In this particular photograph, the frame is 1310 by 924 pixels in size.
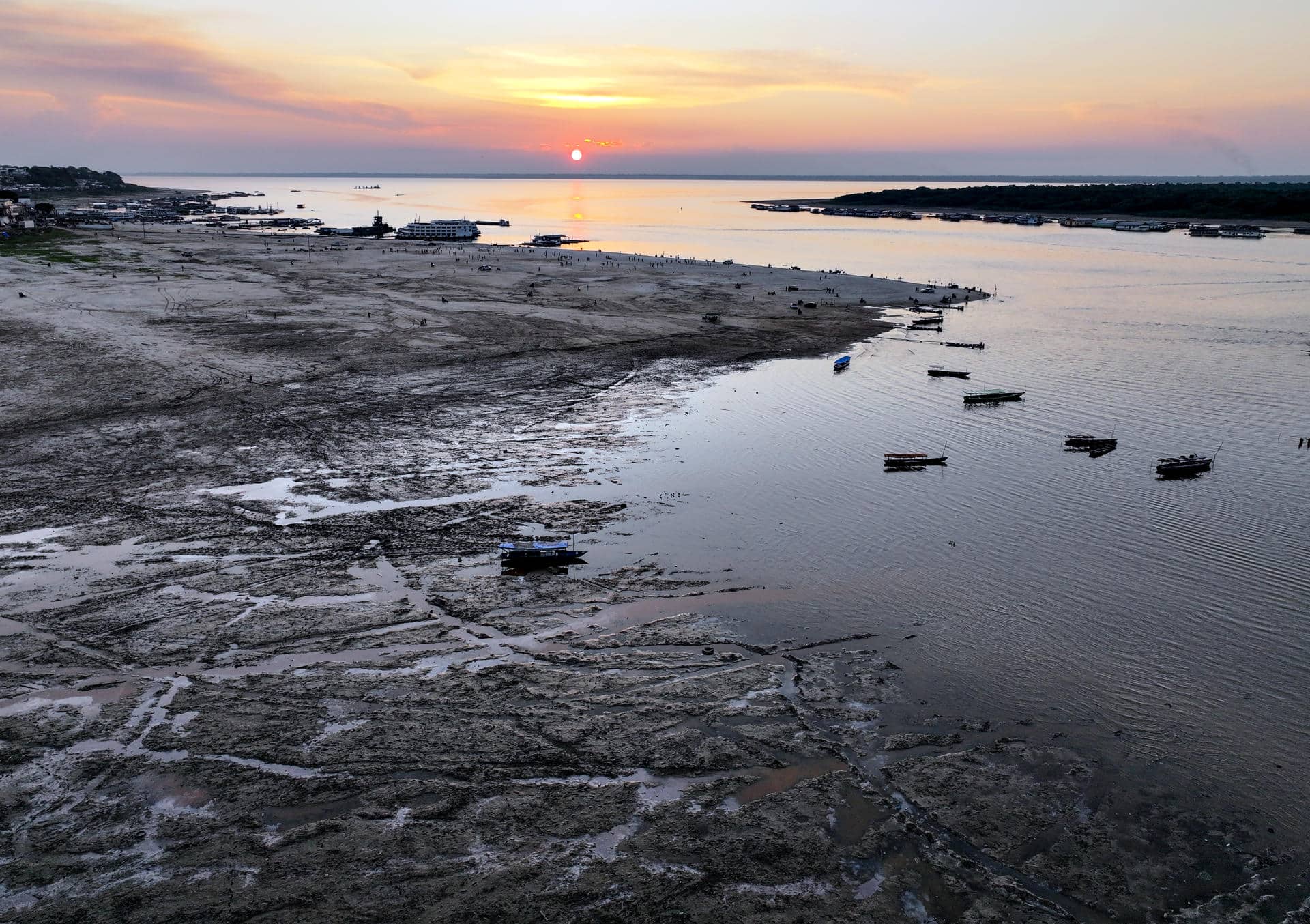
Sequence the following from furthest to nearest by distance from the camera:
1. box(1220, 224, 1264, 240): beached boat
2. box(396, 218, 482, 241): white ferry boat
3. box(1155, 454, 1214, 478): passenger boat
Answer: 1. box(1220, 224, 1264, 240): beached boat
2. box(396, 218, 482, 241): white ferry boat
3. box(1155, 454, 1214, 478): passenger boat

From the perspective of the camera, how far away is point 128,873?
15711mm

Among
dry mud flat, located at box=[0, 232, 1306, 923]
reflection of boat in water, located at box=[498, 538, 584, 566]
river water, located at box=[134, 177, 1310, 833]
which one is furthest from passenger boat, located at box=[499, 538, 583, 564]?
river water, located at box=[134, 177, 1310, 833]

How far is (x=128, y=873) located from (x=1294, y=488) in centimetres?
4391

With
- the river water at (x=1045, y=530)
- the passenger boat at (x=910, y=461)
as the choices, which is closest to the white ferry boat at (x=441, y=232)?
the river water at (x=1045, y=530)

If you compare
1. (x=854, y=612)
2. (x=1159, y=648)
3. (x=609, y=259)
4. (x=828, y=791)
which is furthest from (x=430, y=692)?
(x=609, y=259)

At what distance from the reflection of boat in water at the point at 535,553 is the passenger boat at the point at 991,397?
32.2 metres

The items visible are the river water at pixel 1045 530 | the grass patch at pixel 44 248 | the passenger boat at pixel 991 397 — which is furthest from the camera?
the grass patch at pixel 44 248

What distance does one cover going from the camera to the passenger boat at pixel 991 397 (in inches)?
→ 2013

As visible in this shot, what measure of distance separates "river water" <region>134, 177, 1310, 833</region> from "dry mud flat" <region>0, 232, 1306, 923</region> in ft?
5.40

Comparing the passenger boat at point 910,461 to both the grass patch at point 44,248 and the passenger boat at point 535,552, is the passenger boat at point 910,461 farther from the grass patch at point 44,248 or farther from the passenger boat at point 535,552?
the grass patch at point 44,248

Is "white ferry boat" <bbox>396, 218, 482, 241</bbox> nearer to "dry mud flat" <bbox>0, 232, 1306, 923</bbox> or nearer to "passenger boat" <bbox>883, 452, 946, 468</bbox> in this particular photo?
"dry mud flat" <bbox>0, 232, 1306, 923</bbox>

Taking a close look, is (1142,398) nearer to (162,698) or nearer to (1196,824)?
(1196,824)

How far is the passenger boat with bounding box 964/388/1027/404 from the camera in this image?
168ft

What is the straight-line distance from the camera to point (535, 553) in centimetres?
2817
